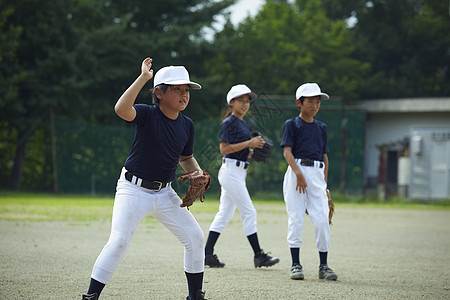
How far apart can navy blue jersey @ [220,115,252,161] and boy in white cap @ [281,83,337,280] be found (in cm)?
86

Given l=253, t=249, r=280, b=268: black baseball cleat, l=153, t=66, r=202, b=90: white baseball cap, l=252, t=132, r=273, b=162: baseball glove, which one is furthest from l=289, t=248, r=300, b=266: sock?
l=153, t=66, r=202, b=90: white baseball cap

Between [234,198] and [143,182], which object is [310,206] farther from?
[143,182]

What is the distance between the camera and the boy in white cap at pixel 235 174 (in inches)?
303

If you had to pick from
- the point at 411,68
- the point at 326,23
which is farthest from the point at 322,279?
the point at 411,68

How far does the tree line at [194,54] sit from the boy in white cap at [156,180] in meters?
20.0

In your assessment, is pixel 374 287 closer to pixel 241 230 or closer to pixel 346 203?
pixel 241 230

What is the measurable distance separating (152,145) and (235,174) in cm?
304

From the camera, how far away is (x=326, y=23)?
147ft

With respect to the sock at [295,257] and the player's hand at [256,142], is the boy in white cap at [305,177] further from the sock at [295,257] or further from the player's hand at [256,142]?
the player's hand at [256,142]

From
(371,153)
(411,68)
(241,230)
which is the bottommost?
(241,230)

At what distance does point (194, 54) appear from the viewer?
1260 inches

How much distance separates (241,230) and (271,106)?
10063 mm

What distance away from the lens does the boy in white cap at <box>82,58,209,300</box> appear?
476 cm

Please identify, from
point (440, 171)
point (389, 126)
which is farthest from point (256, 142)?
point (389, 126)
